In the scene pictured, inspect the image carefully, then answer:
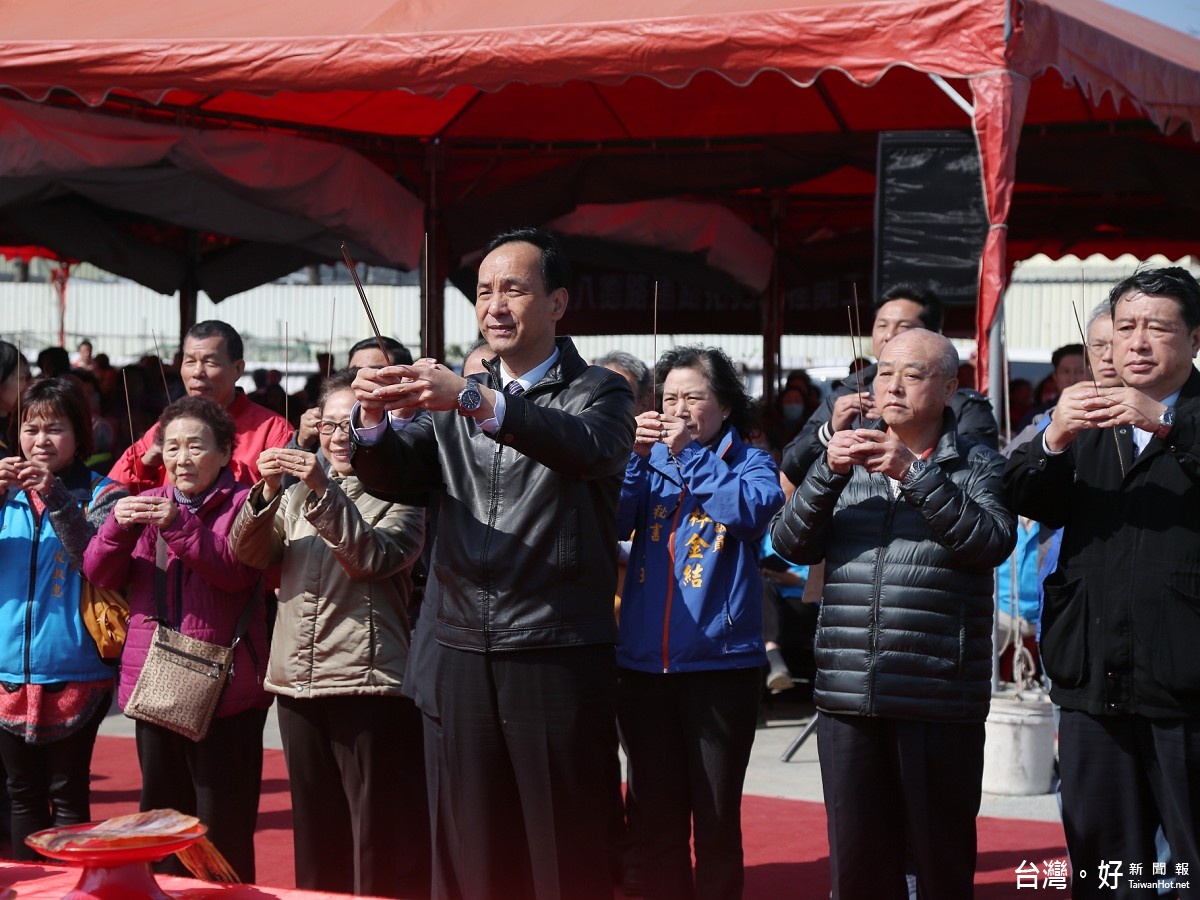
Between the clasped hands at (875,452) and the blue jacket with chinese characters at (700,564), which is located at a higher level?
the clasped hands at (875,452)

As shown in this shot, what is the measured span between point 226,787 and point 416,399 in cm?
181

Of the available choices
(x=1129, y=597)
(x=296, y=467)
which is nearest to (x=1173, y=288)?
(x=1129, y=597)

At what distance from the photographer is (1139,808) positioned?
3271 mm

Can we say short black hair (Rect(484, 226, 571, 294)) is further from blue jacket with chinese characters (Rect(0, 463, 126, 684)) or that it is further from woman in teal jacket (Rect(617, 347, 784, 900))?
blue jacket with chinese characters (Rect(0, 463, 126, 684))

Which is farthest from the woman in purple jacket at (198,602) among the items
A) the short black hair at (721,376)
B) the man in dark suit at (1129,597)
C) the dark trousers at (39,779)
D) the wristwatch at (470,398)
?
the man in dark suit at (1129,597)

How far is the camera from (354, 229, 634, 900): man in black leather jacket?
299cm

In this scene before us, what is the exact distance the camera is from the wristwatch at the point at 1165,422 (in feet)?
9.98

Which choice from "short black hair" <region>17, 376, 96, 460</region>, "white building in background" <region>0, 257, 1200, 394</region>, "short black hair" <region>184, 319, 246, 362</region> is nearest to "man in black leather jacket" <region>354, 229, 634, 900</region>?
"short black hair" <region>17, 376, 96, 460</region>

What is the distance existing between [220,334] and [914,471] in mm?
2656

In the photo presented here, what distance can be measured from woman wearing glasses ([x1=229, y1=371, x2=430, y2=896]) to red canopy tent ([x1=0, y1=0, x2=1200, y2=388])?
241 centimetres

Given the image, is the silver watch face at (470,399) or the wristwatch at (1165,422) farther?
the wristwatch at (1165,422)

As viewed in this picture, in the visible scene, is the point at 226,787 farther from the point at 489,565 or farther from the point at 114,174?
the point at 114,174

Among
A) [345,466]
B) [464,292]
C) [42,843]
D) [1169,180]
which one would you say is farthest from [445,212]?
[42,843]

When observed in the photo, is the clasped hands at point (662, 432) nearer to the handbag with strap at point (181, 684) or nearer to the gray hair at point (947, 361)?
the gray hair at point (947, 361)
